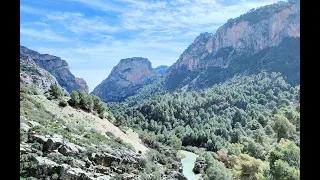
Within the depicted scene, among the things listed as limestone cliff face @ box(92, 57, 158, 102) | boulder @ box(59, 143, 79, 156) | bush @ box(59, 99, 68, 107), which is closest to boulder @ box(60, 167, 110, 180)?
boulder @ box(59, 143, 79, 156)

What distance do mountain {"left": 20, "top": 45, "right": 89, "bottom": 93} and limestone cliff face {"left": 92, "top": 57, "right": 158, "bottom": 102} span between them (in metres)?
0.90

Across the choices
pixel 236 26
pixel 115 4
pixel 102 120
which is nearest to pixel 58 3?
pixel 115 4

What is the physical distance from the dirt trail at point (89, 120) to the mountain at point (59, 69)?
2831 millimetres

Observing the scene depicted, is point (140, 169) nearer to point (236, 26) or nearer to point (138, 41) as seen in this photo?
point (138, 41)

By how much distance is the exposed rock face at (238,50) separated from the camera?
515 inches

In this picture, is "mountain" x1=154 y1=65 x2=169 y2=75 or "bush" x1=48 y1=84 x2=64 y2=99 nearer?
"bush" x1=48 y1=84 x2=64 y2=99

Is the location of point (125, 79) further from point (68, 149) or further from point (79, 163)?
point (79, 163)

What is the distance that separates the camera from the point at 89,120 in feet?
28.8

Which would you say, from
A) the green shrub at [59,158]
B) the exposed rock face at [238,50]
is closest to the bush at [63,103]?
the green shrub at [59,158]

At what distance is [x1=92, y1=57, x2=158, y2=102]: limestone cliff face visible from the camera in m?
13.4

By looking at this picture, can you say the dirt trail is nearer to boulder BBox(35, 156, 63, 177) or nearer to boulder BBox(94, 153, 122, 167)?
boulder BBox(94, 153, 122, 167)

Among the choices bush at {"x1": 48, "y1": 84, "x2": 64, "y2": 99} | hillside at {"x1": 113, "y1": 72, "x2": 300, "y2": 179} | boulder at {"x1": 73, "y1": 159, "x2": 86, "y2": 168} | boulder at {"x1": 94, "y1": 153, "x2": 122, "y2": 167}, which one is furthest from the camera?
bush at {"x1": 48, "y1": 84, "x2": 64, "y2": 99}

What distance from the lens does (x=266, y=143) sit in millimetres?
6051
